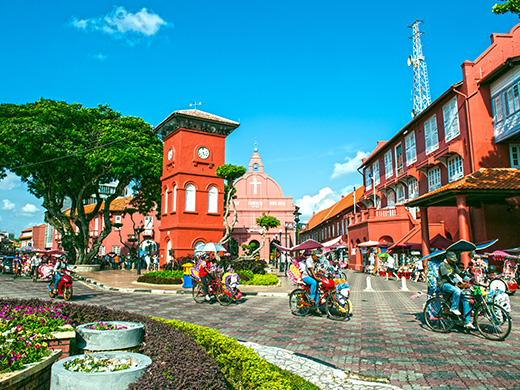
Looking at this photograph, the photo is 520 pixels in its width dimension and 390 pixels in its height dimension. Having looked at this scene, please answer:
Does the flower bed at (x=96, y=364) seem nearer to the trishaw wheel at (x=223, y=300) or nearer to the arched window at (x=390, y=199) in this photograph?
the trishaw wheel at (x=223, y=300)

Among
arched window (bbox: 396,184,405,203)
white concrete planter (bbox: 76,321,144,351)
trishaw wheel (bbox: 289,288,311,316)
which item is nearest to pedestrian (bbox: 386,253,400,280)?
arched window (bbox: 396,184,405,203)

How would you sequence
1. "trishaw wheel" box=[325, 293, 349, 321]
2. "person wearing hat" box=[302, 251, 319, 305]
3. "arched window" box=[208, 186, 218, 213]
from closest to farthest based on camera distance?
"trishaw wheel" box=[325, 293, 349, 321] → "person wearing hat" box=[302, 251, 319, 305] → "arched window" box=[208, 186, 218, 213]

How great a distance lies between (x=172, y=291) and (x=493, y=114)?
19321mm

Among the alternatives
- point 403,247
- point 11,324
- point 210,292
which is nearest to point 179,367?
point 11,324

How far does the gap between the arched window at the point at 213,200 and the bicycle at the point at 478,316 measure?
67.5 feet

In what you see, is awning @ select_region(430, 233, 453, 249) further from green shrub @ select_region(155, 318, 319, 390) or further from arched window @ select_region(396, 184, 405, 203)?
green shrub @ select_region(155, 318, 319, 390)

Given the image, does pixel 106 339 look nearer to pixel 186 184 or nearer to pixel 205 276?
pixel 205 276

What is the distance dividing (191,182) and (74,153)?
923 cm

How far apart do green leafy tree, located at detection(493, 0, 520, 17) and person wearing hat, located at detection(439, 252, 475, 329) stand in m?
9.49

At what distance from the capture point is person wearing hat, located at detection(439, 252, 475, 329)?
797cm

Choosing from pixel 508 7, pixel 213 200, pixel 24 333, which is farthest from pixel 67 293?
pixel 508 7

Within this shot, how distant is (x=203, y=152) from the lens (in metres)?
27.9

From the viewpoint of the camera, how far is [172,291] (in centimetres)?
1673

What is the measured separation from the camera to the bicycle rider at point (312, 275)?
10.1 meters
